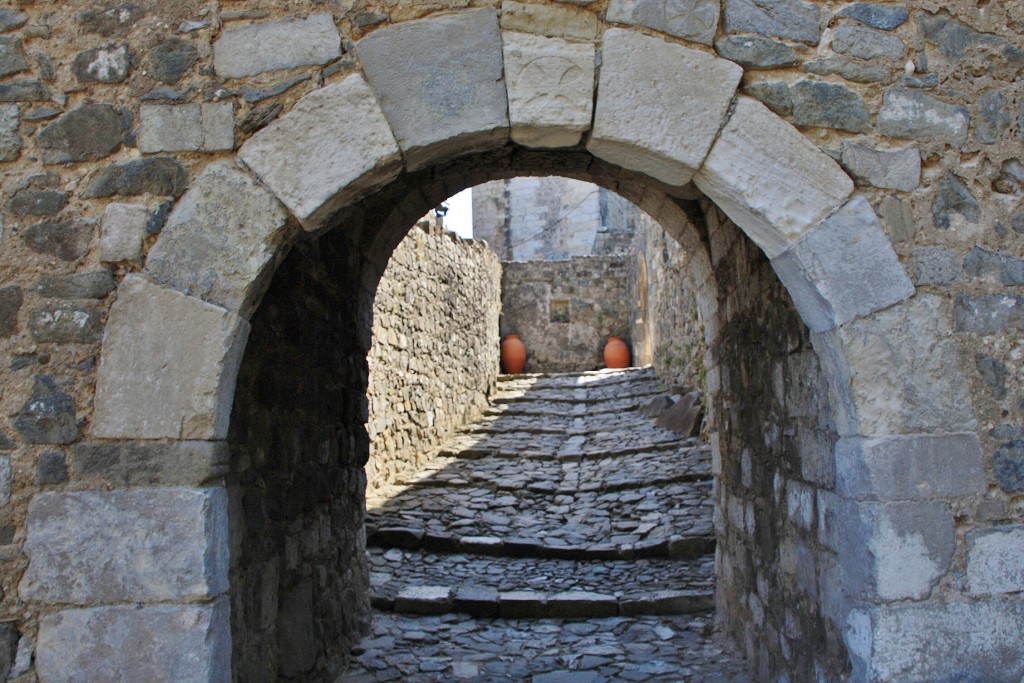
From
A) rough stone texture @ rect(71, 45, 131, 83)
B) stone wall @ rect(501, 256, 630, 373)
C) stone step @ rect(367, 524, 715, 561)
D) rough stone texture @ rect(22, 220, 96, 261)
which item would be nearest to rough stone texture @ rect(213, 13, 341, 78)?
rough stone texture @ rect(71, 45, 131, 83)

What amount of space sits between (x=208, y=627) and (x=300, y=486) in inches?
59.0

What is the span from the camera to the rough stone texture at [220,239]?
2.35 m

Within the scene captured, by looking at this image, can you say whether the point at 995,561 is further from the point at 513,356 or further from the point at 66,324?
the point at 513,356

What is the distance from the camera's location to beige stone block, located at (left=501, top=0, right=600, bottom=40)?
2486 millimetres

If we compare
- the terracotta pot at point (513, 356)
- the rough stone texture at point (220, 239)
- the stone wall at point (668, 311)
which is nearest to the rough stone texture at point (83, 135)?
the rough stone texture at point (220, 239)

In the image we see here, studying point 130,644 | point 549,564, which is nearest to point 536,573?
point 549,564

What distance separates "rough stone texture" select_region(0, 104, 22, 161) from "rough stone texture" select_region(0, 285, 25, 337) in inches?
15.7

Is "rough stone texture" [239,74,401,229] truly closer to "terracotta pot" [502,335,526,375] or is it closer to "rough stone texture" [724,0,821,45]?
"rough stone texture" [724,0,821,45]

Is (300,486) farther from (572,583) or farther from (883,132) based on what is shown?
(883,132)

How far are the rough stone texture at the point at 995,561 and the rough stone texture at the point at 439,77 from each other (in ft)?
6.19

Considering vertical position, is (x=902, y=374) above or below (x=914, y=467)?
above

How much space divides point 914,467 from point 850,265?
620mm

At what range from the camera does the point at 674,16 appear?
2.49 metres

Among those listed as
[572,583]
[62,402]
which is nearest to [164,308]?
[62,402]
